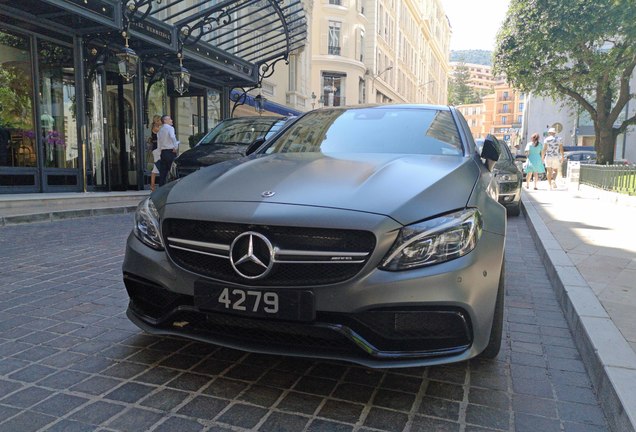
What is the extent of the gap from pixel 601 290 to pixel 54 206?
8.30 metres

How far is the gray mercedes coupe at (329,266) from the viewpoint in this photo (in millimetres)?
2105

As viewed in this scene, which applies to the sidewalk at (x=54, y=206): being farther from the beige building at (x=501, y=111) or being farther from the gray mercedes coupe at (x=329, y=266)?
the beige building at (x=501, y=111)

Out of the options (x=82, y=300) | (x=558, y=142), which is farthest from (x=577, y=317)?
(x=558, y=142)

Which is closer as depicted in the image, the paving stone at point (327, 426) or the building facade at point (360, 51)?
the paving stone at point (327, 426)

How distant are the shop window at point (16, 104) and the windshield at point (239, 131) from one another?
339 cm

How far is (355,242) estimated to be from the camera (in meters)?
2.14

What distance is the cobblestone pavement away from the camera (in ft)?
6.94

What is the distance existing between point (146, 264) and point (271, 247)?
704mm

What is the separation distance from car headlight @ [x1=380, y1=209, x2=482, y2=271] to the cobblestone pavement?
67 centimetres

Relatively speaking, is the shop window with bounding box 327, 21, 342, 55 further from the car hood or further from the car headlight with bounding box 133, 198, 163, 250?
the car headlight with bounding box 133, 198, 163, 250

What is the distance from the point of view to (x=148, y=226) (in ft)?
8.48

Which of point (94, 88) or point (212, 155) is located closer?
point (212, 155)

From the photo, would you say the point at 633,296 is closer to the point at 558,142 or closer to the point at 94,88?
the point at 94,88

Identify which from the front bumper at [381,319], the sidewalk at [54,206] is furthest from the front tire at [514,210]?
the front bumper at [381,319]
